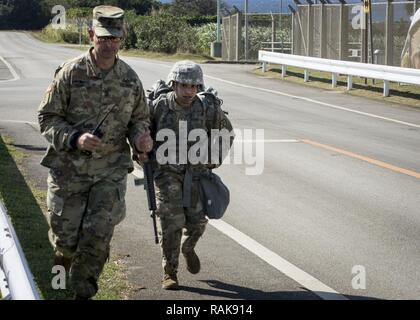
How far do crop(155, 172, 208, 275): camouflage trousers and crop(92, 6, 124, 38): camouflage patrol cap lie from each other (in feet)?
4.43

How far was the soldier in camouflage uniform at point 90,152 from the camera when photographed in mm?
5758

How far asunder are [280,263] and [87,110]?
7.74 ft

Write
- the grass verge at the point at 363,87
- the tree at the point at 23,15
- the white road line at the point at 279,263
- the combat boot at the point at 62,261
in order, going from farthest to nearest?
1. the tree at the point at 23,15
2. the grass verge at the point at 363,87
3. the white road line at the point at 279,263
4. the combat boot at the point at 62,261

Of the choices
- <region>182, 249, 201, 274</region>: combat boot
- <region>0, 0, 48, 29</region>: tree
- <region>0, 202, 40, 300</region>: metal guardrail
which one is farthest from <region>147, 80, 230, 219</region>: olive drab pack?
<region>0, 0, 48, 29</region>: tree

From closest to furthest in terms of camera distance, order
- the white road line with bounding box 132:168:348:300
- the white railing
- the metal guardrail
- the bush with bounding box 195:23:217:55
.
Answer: the metal guardrail, the white road line with bounding box 132:168:348:300, the white railing, the bush with bounding box 195:23:217:55

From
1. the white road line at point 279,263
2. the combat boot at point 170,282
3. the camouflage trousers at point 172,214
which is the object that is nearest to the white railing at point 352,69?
the white road line at point 279,263

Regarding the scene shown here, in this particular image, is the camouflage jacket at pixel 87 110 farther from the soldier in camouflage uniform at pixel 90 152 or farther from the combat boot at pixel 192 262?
the combat boot at pixel 192 262

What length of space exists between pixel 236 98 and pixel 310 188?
11.5m

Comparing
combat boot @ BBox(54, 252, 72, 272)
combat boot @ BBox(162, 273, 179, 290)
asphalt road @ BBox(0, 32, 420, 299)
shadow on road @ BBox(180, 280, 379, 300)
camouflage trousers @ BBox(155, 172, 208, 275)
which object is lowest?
asphalt road @ BBox(0, 32, 420, 299)

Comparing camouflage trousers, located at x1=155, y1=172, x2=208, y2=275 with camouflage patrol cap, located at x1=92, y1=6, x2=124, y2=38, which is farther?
camouflage trousers, located at x1=155, y1=172, x2=208, y2=275

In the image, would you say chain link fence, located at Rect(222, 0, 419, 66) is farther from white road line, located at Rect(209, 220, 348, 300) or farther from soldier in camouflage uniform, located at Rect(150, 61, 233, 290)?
soldier in camouflage uniform, located at Rect(150, 61, 233, 290)

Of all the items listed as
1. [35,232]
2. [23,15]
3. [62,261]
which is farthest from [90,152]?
[23,15]

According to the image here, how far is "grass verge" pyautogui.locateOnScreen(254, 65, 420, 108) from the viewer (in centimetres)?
2203
